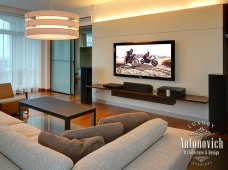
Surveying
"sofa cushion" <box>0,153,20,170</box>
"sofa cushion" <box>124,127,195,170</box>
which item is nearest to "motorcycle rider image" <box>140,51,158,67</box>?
"sofa cushion" <box>124,127,195,170</box>

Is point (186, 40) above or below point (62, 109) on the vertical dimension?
above

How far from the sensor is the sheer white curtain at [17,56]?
19.9ft

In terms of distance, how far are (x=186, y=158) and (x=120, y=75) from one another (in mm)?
3773

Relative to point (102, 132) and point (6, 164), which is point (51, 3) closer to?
point (102, 132)

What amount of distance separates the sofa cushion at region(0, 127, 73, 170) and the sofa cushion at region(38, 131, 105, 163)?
0.09m

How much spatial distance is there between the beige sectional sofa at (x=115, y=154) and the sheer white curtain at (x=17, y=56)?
5351 mm

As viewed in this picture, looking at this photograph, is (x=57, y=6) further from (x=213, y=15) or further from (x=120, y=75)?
(x=213, y=15)

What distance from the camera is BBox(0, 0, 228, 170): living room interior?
141 centimetres

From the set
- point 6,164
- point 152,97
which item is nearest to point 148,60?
point 152,97

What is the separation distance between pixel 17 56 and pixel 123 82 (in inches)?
146

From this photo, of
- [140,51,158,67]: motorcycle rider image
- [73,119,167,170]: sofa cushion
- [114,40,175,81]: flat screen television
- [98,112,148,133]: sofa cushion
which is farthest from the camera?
[140,51,158,67]: motorcycle rider image

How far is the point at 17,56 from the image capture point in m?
6.39

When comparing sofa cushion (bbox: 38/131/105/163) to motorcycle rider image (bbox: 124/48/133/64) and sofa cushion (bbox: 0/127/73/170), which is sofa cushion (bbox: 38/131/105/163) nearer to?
sofa cushion (bbox: 0/127/73/170)

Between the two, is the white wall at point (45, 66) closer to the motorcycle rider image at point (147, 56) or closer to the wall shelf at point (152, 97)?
the wall shelf at point (152, 97)
